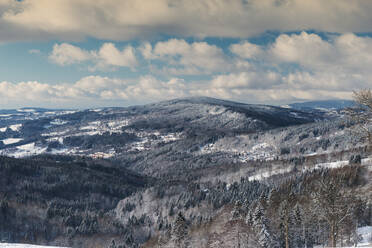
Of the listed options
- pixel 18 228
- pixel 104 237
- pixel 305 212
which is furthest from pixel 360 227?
pixel 18 228

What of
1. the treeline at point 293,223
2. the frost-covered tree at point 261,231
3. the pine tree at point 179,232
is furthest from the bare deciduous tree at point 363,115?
the pine tree at point 179,232

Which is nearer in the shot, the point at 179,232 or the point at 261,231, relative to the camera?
the point at 261,231

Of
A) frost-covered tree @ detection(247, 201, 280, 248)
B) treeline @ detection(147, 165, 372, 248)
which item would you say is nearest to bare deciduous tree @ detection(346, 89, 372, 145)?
treeline @ detection(147, 165, 372, 248)

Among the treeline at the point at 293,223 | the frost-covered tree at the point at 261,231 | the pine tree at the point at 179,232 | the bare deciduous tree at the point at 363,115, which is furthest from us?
the pine tree at the point at 179,232

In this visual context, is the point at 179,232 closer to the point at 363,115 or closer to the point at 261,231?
the point at 261,231

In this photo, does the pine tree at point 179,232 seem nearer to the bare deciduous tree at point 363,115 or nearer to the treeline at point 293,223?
the treeline at point 293,223

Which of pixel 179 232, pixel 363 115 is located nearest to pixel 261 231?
pixel 179 232

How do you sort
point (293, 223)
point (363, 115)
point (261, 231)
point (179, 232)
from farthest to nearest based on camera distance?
point (293, 223)
point (179, 232)
point (261, 231)
point (363, 115)

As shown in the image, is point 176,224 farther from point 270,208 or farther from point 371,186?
point 371,186

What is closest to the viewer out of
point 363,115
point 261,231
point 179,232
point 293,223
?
point 363,115

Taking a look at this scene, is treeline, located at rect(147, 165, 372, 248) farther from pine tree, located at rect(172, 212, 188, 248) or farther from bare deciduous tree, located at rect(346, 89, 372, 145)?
bare deciduous tree, located at rect(346, 89, 372, 145)

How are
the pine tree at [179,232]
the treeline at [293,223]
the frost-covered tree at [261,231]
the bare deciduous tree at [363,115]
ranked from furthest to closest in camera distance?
1. the pine tree at [179,232]
2. the frost-covered tree at [261,231]
3. the treeline at [293,223]
4. the bare deciduous tree at [363,115]
